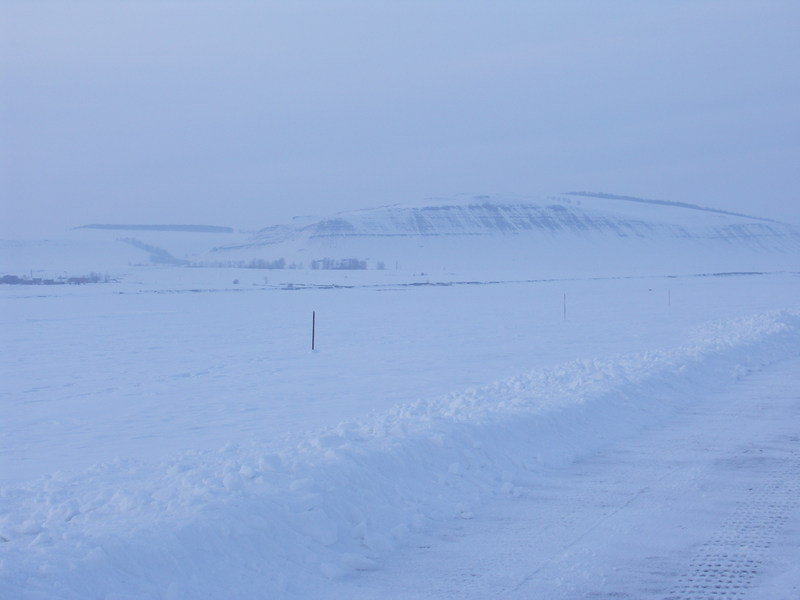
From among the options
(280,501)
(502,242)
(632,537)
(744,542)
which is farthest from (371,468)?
(502,242)

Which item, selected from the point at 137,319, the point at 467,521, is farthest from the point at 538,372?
the point at 137,319

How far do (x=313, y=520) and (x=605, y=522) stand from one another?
7.71ft

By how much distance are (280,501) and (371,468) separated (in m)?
1.40

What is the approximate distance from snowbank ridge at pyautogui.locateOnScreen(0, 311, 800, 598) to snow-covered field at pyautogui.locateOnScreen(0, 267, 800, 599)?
2cm

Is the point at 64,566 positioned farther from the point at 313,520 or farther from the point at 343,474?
the point at 343,474

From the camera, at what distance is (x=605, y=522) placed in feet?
23.6

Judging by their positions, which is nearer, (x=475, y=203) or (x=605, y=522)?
(x=605, y=522)

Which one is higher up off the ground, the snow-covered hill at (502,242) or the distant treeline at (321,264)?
the snow-covered hill at (502,242)

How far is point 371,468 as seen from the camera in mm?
8344

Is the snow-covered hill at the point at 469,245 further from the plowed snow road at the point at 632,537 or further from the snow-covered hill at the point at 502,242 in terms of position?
the plowed snow road at the point at 632,537

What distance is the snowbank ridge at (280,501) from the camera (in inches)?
229

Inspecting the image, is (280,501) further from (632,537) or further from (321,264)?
(321,264)

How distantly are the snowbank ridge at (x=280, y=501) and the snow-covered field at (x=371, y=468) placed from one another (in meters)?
0.02

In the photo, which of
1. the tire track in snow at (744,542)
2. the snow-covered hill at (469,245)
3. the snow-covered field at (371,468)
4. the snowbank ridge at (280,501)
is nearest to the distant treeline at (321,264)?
the snow-covered hill at (469,245)
